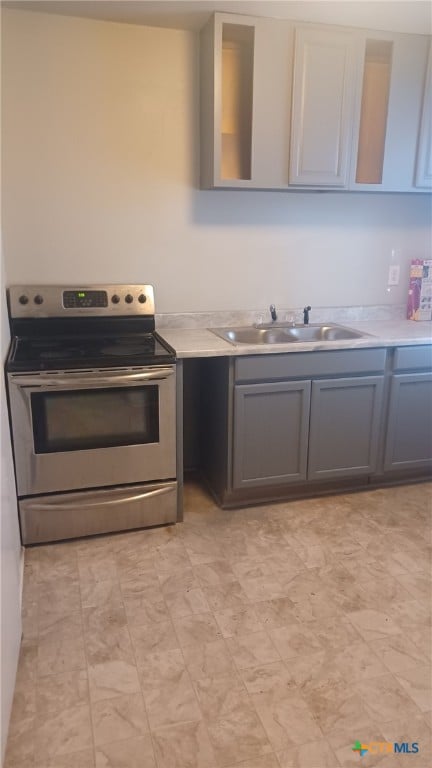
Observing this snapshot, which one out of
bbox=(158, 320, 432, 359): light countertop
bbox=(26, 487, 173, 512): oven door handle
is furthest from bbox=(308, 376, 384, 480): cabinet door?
bbox=(26, 487, 173, 512): oven door handle

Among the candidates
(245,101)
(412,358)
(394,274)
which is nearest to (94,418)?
(412,358)

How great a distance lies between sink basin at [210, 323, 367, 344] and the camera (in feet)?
10.1

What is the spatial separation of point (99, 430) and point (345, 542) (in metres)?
1.26

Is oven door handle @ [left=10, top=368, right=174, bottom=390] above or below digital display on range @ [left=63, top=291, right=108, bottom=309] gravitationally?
below

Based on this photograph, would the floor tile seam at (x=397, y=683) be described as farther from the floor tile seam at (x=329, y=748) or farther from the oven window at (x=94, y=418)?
the oven window at (x=94, y=418)

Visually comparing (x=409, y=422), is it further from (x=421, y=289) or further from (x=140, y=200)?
(x=140, y=200)

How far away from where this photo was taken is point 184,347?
8.57 feet

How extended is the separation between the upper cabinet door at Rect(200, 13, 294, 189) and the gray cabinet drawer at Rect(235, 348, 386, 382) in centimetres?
87

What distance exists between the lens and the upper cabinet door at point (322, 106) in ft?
8.68

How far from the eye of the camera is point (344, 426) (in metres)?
2.90

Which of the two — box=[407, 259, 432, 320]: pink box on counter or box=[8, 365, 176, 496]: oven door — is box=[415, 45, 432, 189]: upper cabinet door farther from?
box=[8, 365, 176, 496]: oven door

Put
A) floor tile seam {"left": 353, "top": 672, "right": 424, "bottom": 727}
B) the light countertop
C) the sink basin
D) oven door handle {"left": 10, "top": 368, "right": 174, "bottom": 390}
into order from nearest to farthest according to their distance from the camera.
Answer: floor tile seam {"left": 353, "top": 672, "right": 424, "bottom": 727}
oven door handle {"left": 10, "top": 368, "right": 174, "bottom": 390}
the light countertop
the sink basin

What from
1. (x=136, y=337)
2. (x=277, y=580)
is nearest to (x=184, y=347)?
(x=136, y=337)

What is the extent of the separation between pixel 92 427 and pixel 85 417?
0.06m
